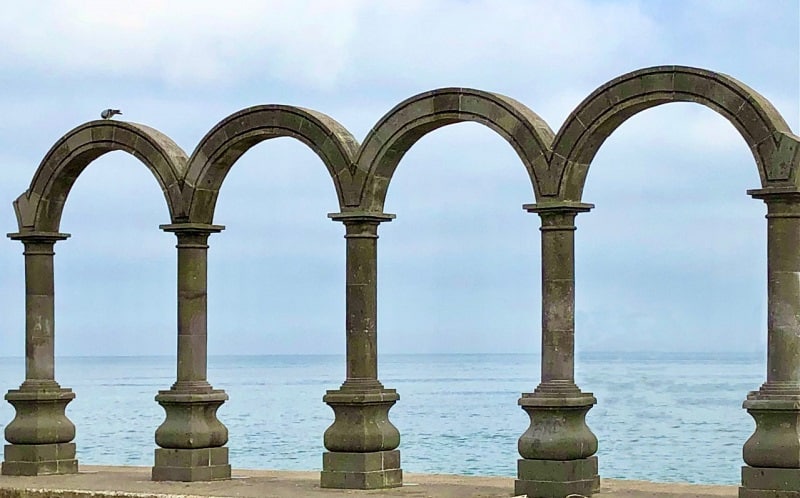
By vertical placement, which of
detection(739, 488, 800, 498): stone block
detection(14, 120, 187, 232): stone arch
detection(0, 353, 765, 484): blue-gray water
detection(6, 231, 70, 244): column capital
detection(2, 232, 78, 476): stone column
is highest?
detection(14, 120, 187, 232): stone arch

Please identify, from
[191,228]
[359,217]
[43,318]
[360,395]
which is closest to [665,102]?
[359,217]

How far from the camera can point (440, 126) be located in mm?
20422

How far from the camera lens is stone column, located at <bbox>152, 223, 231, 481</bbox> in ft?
71.5

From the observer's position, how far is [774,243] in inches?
721

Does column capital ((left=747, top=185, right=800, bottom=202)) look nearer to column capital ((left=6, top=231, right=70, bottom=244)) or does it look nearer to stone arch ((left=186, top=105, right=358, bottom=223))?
stone arch ((left=186, top=105, right=358, bottom=223))

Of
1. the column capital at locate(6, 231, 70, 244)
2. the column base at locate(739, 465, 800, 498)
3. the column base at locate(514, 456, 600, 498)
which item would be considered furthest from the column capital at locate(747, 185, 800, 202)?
the column capital at locate(6, 231, 70, 244)

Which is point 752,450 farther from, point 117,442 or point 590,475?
point 117,442

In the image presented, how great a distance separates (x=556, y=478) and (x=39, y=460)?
22.9 ft

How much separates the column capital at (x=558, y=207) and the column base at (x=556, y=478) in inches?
99.5

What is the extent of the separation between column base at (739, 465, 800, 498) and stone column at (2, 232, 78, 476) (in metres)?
8.74

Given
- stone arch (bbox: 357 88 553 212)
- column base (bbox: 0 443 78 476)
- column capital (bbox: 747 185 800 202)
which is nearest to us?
column capital (bbox: 747 185 800 202)

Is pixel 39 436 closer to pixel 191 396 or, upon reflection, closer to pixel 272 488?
pixel 191 396

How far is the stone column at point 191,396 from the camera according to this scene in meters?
21.8

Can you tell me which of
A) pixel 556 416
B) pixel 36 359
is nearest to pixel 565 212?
pixel 556 416
